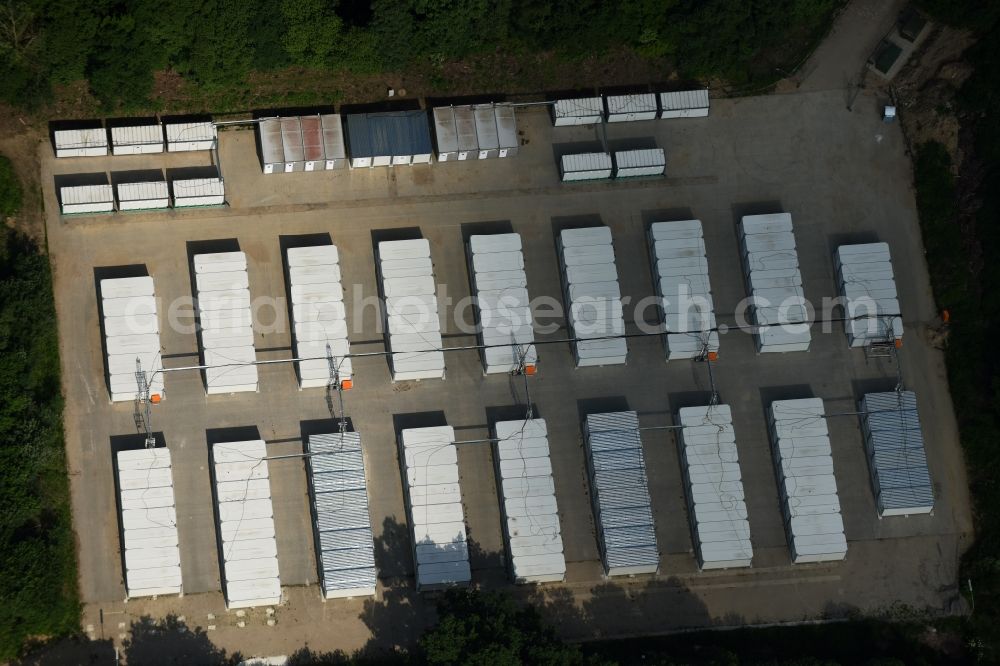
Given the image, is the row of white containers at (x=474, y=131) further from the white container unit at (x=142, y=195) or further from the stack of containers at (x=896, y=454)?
the stack of containers at (x=896, y=454)

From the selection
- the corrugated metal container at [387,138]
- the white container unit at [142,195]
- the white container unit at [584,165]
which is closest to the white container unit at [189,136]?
the white container unit at [142,195]

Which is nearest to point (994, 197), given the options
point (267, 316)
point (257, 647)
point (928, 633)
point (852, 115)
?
point (852, 115)

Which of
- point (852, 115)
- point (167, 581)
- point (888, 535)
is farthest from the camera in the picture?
point (852, 115)

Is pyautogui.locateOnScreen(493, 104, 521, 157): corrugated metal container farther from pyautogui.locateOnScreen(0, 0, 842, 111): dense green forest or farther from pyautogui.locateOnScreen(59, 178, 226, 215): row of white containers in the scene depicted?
pyautogui.locateOnScreen(59, 178, 226, 215): row of white containers

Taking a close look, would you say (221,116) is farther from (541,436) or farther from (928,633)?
(928,633)

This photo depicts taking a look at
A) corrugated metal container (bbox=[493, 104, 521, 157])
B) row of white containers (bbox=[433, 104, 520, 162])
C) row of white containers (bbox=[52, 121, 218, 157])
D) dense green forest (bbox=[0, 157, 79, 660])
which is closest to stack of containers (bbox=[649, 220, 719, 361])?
corrugated metal container (bbox=[493, 104, 521, 157])

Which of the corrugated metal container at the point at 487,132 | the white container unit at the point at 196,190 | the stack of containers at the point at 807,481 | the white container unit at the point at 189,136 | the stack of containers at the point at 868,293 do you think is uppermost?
the white container unit at the point at 189,136
